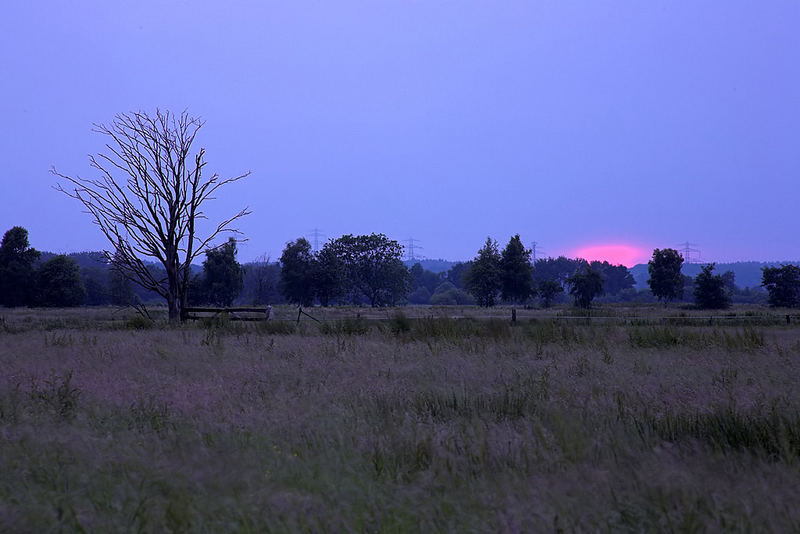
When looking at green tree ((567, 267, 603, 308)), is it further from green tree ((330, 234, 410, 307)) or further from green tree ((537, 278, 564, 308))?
green tree ((330, 234, 410, 307))

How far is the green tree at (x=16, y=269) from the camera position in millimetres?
58781

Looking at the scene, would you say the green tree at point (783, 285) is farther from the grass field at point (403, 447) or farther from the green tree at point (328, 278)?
the grass field at point (403, 447)

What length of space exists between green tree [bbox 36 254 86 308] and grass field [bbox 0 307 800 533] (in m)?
58.7

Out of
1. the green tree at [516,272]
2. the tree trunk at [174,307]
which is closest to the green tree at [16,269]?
the tree trunk at [174,307]

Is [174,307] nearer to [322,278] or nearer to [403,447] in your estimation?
[403,447]

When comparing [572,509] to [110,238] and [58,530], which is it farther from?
[110,238]

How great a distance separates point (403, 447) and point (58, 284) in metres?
66.0

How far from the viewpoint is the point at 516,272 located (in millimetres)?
66250

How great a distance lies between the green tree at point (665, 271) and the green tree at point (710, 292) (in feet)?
28.9

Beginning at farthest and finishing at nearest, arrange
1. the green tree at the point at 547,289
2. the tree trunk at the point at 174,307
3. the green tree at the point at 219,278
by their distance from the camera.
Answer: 1. the green tree at the point at 547,289
2. the green tree at the point at 219,278
3. the tree trunk at the point at 174,307

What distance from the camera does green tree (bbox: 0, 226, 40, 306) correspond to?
193 ft

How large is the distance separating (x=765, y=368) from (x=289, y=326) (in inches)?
483

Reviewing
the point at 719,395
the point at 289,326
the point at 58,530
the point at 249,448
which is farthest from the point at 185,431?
the point at 289,326

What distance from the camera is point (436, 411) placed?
583 cm
